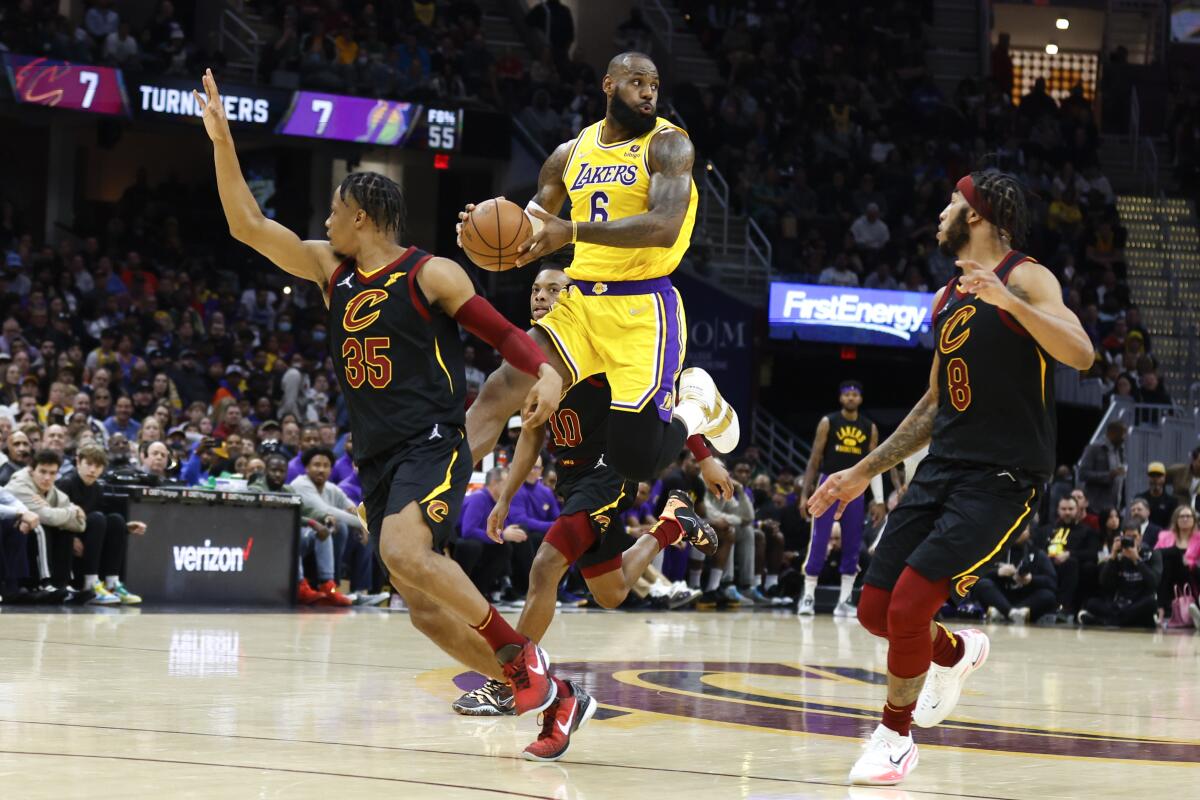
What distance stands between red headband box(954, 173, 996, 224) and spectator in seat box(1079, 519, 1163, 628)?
10543 mm

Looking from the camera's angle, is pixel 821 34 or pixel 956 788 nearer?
pixel 956 788

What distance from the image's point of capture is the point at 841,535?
15.7m

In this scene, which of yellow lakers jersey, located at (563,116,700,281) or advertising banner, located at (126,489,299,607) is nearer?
yellow lakers jersey, located at (563,116,700,281)

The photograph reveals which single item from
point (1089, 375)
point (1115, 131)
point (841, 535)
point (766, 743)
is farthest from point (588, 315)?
point (1115, 131)

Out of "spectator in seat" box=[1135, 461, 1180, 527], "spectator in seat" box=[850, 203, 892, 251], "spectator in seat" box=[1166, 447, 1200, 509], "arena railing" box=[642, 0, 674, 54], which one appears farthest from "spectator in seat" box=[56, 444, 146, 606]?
"arena railing" box=[642, 0, 674, 54]

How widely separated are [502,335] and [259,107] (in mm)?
17049

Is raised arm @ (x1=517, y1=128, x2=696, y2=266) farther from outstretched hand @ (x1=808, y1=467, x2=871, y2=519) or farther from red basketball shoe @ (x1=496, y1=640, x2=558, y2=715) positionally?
red basketball shoe @ (x1=496, y1=640, x2=558, y2=715)

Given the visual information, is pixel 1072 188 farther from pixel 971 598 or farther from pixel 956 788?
pixel 956 788

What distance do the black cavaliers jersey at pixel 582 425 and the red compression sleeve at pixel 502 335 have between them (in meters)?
1.76

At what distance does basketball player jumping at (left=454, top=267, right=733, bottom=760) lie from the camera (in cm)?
678

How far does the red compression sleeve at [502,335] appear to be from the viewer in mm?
5418

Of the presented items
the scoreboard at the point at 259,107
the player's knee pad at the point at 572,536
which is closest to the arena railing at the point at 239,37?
the scoreboard at the point at 259,107

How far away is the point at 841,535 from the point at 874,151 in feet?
43.5

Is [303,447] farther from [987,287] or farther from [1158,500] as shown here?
[987,287]
